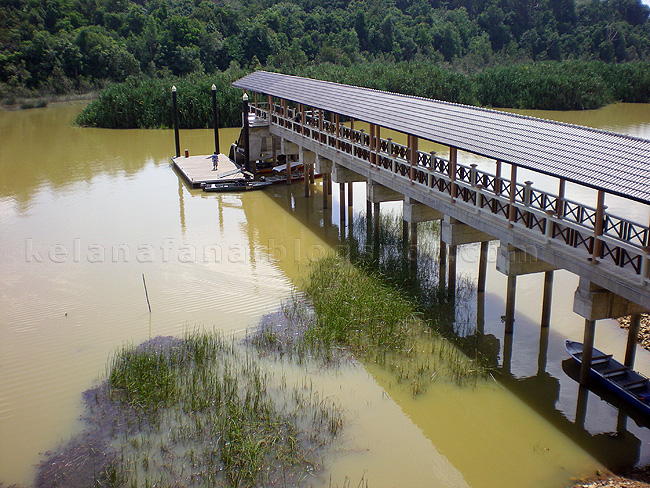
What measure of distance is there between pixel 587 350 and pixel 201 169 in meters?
19.5

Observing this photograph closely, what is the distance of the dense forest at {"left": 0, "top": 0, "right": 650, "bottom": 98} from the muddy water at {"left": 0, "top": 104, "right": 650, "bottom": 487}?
95.9 ft

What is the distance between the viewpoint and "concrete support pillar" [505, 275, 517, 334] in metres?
12.9

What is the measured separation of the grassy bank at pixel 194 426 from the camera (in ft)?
29.8

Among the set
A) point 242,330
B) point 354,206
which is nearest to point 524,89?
point 354,206

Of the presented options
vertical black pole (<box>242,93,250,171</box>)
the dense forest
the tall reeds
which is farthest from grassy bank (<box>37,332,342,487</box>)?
the dense forest

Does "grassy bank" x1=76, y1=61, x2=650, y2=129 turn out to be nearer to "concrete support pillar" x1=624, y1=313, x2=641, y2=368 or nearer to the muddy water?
the muddy water

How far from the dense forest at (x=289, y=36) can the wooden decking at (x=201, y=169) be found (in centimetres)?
2178

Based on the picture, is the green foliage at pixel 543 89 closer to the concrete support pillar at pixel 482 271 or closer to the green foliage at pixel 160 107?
the green foliage at pixel 160 107

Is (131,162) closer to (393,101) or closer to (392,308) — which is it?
(393,101)

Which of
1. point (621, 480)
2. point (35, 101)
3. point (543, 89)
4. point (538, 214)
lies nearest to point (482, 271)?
point (538, 214)

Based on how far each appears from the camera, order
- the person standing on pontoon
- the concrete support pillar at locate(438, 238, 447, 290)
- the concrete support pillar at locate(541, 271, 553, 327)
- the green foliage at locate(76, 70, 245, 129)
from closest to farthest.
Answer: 1. the concrete support pillar at locate(541, 271, 553, 327)
2. the concrete support pillar at locate(438, 238, 447, 290)
3. the person standing on pontoon
4. the green foliage at locate(76, 70, 245, 129)

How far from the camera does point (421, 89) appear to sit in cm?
4503

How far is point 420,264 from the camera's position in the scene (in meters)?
16.6

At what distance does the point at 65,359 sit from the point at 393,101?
35.7 feet
